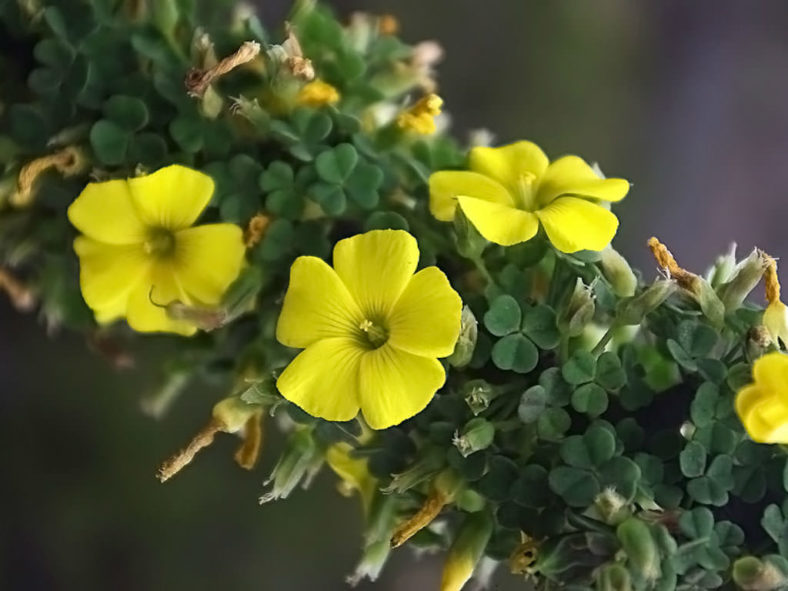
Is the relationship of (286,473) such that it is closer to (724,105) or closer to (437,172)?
(437,172)

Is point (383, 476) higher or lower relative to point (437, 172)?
lower

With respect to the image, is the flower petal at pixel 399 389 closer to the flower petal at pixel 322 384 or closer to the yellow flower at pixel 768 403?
the flower petal at pixel 322 384

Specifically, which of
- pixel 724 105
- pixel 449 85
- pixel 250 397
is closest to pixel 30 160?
pixel 250 397

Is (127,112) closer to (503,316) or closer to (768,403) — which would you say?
(503,316)

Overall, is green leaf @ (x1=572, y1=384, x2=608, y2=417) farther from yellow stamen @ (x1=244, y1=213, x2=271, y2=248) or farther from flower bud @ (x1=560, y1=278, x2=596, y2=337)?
yellow stamen @ (x1=244, y1=213, x2=271, y2=248)

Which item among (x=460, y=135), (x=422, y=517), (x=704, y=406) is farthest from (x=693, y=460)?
(x=460, y=135)

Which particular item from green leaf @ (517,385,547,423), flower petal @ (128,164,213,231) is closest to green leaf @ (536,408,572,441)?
green leaf @ (517,385,547,423)

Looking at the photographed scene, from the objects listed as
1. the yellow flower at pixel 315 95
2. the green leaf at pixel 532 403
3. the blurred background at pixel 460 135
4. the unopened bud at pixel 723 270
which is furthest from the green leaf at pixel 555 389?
the blurred background at pixel 460 135
